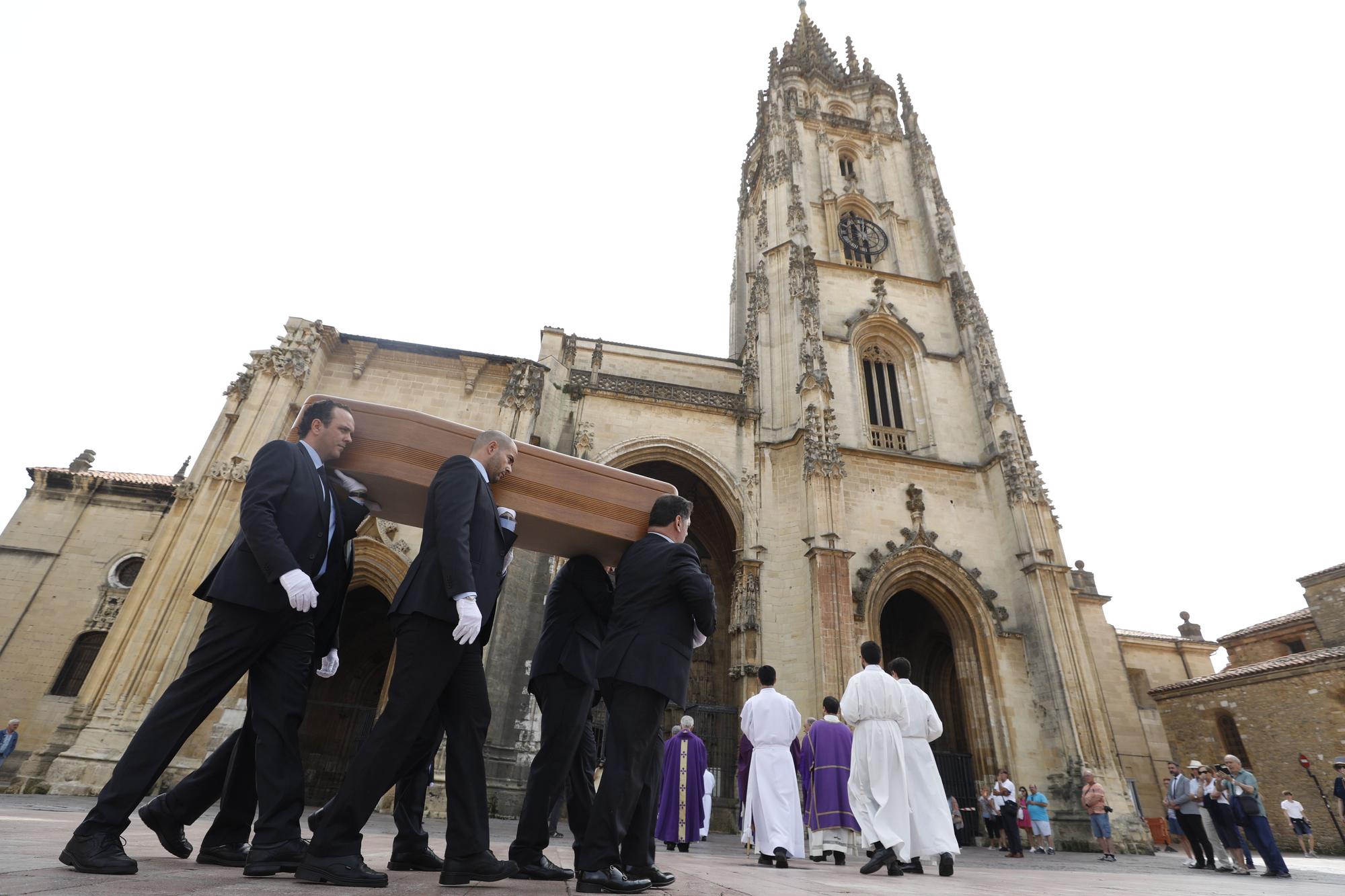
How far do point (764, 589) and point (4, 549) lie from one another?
18.9 m

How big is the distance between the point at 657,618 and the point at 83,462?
74.8ft

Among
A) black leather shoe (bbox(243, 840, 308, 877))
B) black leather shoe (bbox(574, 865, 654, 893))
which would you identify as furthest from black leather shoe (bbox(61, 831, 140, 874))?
black leather shoe (bbox(574, 865, 654, 893))

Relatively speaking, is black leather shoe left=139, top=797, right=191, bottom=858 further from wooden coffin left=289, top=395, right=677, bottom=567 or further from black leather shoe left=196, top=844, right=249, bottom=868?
wooden coffin left=289, top=395, right=677, bottom=567

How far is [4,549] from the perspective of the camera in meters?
16.0

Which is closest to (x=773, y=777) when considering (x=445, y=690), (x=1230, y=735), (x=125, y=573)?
(x=445, y=690)

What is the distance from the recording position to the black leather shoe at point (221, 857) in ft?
8.66

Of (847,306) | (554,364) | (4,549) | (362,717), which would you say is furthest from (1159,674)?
(4,549)

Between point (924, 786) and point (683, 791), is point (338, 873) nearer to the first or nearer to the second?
point (924, 786)

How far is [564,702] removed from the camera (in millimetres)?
3285

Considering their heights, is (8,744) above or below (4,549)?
below

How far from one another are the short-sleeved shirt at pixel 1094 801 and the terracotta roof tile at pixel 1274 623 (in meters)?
19.3

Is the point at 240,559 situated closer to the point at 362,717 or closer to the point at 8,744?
the point at 8,744

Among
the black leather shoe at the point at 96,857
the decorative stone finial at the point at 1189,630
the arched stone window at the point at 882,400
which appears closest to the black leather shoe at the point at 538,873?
the black leather shoe at the point at 96,857

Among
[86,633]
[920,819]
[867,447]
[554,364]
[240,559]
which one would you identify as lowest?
[920,819]
